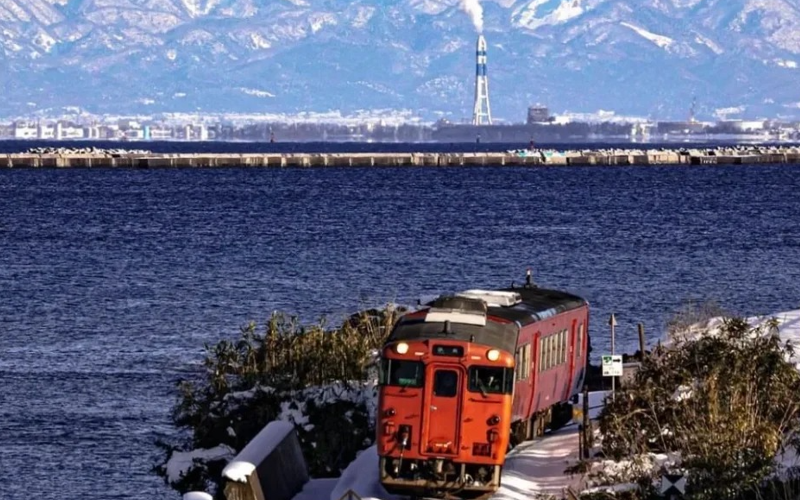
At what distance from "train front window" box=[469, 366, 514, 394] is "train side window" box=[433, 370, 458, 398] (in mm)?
235

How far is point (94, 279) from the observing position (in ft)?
217

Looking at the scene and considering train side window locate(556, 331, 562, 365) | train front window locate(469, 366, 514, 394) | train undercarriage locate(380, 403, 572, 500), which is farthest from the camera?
train side window locate(556, 331, 562, 365)

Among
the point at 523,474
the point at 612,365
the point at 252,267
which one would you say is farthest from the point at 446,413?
the point at 252,267

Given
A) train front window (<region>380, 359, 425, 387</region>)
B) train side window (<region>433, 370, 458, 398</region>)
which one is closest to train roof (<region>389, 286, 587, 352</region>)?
train front window (<region>380, 359, 425, 387</region>)

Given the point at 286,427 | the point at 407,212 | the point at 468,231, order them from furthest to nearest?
the point at 407,212, the point at 468,231, the point at 286,427

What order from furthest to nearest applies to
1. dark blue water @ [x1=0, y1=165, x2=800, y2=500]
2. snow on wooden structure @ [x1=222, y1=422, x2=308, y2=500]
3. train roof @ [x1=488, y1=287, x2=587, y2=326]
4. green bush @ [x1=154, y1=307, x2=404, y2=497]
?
dark blue water @ [x1=0, y1=165, x2=800, y2=500], green bush @ [x1=154, y1=307, x2=404, y2=497], train roof @ [x1=488, y1=287, x2=587, y2=326], snow on wooden structure @ [x1=222, y1=422, x2=308, y2=500]

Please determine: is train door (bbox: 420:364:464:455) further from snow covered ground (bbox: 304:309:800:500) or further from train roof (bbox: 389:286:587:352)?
snow covered ground (bbox: 304:309:800:500)

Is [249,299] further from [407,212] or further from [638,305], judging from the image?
[407,212]

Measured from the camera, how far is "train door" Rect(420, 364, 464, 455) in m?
24.7

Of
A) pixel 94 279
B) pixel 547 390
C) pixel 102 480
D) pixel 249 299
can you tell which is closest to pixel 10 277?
pixel 94 279

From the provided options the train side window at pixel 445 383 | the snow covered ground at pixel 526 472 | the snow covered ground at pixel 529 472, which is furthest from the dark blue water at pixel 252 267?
the train side window at pixel 445 383

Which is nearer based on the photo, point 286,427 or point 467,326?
point 467,326

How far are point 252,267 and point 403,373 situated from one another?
1771 inches

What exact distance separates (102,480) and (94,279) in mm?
35250
